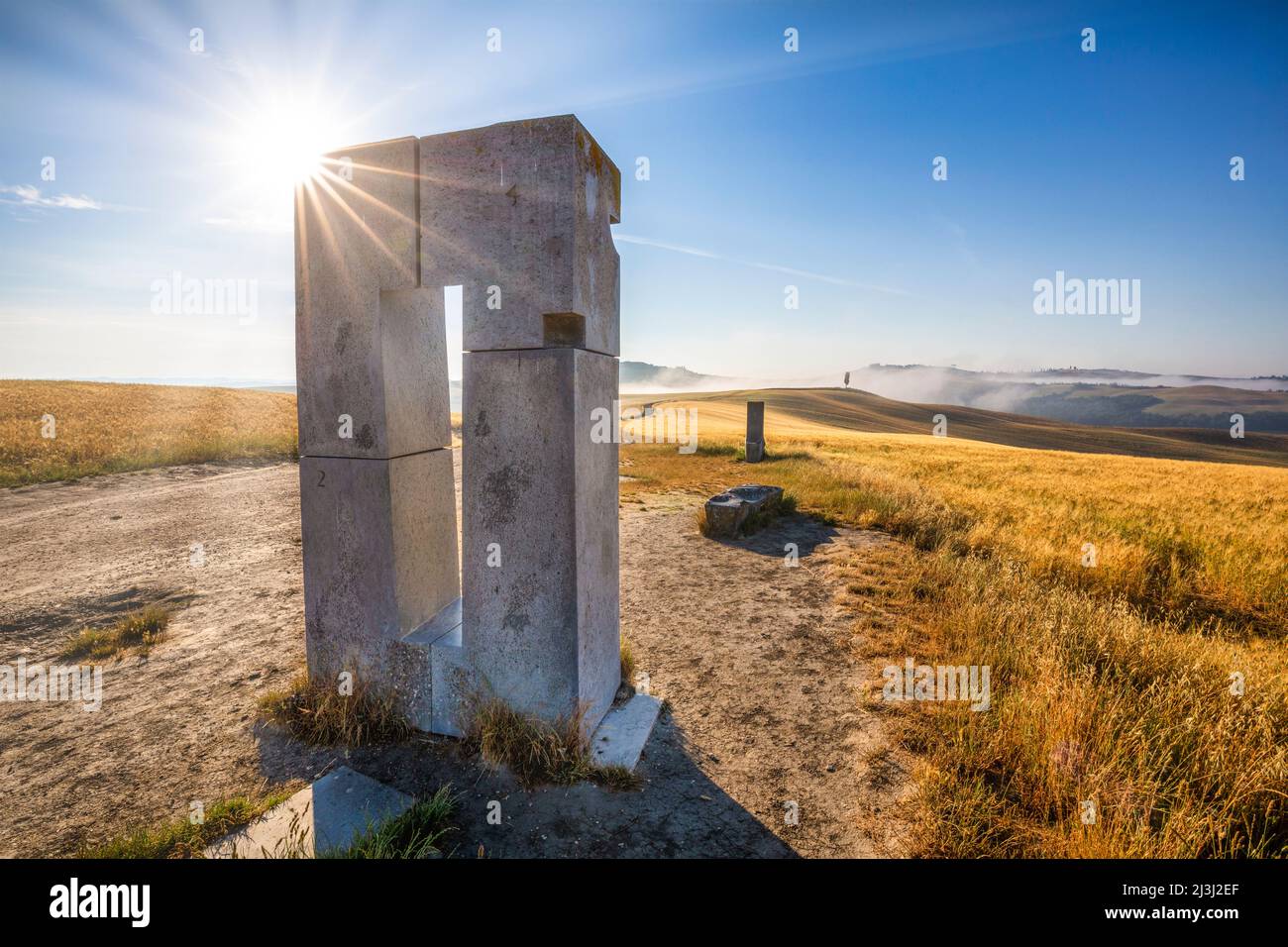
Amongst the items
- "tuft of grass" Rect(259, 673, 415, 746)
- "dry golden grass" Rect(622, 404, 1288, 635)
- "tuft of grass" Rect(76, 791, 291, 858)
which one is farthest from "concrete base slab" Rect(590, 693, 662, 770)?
"dry golden grass" Rect(622, 404, 1288, 635)

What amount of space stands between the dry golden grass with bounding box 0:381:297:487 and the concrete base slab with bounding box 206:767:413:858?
15811 mm

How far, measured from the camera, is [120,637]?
5.48 meters

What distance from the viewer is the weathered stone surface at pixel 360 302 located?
3734 mm

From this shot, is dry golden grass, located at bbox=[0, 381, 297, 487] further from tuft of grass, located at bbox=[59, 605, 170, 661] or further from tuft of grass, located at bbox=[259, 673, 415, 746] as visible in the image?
tuft of grass, located at bbox=[259, 673, 415, 746]

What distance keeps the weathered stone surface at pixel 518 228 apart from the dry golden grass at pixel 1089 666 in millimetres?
3582

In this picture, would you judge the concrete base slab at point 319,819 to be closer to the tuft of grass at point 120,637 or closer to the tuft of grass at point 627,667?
the tuft of grass at point 627,667

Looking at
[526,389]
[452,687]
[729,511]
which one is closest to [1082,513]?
[729,511]

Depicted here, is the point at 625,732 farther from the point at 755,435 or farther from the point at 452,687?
the point at 755,435

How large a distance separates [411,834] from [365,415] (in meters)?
2.58

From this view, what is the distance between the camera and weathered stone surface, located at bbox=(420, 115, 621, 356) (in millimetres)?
3354

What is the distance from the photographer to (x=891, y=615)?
6.16 meters

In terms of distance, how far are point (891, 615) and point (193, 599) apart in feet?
26.3

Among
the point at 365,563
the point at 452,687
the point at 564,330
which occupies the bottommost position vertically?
the point at 452,687
